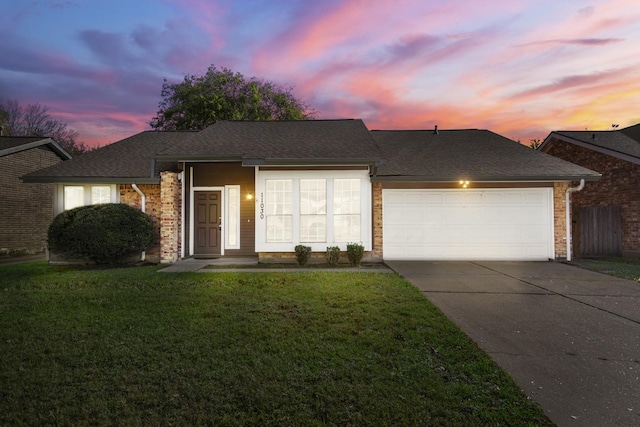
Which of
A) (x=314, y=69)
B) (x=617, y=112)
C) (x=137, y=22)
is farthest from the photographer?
(x=617, y=112)

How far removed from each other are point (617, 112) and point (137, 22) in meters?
23.6

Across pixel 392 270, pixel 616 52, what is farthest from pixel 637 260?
pixel 392 270

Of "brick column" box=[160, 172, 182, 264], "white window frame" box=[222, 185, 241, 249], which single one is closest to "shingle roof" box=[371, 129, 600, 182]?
"white window frame" box=[222, 185, 241, 249]

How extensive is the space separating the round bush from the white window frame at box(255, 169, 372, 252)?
3.54 metres

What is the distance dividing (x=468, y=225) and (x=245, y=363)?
901cm

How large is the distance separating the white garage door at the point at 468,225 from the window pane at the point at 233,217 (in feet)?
16.0

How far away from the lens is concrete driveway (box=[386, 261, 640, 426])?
270cm

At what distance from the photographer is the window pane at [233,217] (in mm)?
10812

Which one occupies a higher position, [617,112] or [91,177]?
[617,112]

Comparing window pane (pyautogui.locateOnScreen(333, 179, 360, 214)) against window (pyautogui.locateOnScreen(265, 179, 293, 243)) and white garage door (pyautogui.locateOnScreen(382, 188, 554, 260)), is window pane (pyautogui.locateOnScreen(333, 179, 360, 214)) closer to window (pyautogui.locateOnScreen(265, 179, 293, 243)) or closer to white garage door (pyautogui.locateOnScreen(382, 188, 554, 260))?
white garage door (pyautogui.locateOnScreen(382, 188, 554, 260))

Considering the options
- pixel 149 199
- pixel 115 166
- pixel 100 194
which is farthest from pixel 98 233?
pixel 115 166

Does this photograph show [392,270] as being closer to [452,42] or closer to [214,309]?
[214,309]

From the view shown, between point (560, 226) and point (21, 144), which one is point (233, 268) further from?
point (21, 144)

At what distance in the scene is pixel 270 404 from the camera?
101 inches
